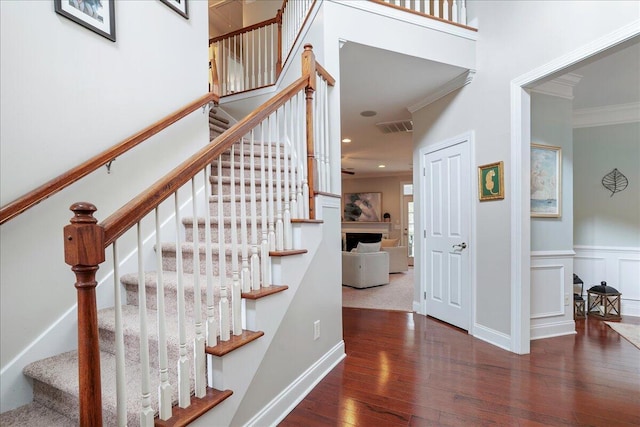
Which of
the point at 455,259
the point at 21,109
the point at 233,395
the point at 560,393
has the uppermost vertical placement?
the point at 21,109

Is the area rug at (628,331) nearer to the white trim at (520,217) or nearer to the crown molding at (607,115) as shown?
the white trim at (520,217)

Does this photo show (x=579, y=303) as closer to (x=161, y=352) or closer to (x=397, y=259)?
(x=397, y=259)

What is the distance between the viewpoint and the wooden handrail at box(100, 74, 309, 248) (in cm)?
94

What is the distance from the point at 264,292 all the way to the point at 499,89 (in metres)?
2.77

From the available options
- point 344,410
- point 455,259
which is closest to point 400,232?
point 455,259

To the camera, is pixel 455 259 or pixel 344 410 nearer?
pixel 344 410

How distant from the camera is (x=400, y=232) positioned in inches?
360

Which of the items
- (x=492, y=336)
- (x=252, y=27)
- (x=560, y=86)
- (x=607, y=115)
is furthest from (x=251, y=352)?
(x=607, y=115)

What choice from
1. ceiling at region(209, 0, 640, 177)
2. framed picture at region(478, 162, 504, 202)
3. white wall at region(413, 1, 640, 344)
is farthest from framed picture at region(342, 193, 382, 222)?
framed picture at region(478, 162, 504, 202)

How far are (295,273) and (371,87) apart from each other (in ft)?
8.00

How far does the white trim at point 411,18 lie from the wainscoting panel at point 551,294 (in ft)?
7.45

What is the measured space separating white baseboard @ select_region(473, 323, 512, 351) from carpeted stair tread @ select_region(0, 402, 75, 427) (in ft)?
10.1

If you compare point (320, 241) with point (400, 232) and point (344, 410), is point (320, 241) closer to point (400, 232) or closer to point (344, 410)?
point (344, 410)

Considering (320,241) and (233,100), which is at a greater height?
(233,100)
